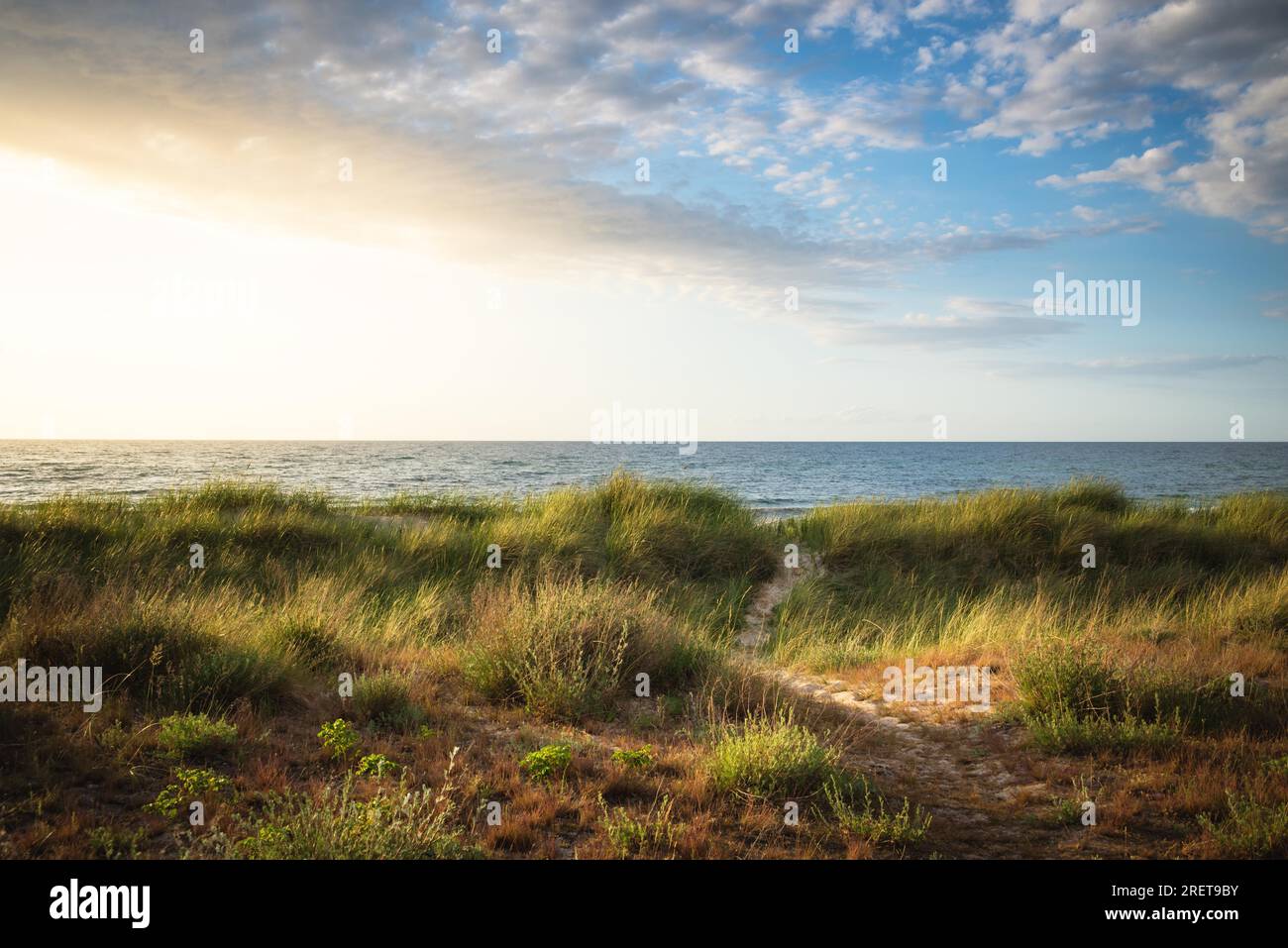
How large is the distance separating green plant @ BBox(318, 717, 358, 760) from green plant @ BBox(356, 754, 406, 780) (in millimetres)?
230

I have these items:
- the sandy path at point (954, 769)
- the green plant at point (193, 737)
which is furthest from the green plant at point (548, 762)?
the sandy path at point (954, 769)

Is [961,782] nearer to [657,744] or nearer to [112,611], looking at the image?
[657,744]

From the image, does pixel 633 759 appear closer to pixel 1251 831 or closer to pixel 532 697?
pixel 532 697

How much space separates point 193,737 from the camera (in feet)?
17.5

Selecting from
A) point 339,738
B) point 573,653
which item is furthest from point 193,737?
point 573,653

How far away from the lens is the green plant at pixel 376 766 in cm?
503

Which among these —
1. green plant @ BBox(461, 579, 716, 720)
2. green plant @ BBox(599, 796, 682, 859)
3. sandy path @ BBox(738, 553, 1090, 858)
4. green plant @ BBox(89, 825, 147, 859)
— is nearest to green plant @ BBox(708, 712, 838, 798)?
sandy path @ BBox(738, 553, 1090, 858)

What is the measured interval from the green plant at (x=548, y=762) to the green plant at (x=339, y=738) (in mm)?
1319

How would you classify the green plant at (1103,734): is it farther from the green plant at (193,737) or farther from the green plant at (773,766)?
the green plant at (193,737)

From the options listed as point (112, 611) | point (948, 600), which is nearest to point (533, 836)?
point (112, 611)
